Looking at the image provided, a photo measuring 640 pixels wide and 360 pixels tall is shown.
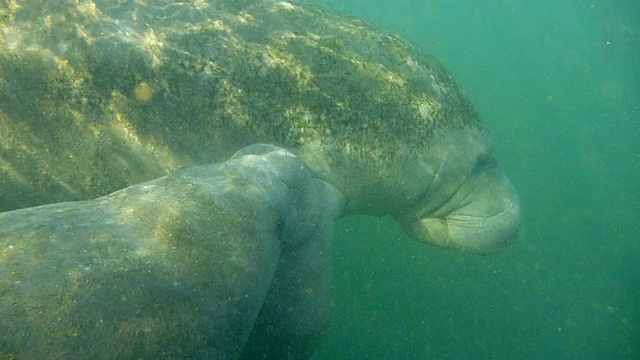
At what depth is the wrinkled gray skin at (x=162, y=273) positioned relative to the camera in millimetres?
2223

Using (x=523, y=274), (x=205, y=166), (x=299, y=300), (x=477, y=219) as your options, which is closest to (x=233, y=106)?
(x=205, y=166)

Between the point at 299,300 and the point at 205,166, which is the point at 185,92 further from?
the point at 299,300

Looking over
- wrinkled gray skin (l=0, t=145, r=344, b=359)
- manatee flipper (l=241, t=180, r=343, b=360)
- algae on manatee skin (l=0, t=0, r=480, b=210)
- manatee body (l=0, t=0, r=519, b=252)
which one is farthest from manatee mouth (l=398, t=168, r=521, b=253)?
wrinkled gray skin (l=0, t=145, r=344, b=359)

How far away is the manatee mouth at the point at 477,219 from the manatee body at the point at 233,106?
2 centimetres

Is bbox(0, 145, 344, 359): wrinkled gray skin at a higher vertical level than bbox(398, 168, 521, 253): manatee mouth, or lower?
higher

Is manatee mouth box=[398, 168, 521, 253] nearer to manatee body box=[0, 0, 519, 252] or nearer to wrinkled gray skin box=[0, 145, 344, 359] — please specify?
manatee body box=[0, 0, 519, 252]

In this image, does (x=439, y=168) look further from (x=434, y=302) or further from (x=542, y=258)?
(x=542, y=258)

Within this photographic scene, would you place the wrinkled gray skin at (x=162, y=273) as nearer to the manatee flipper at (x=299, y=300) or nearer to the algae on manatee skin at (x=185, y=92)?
the manatee flipper at (x=299, y=300)

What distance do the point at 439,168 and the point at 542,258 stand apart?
12898 mm

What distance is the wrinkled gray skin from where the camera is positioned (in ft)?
7.29

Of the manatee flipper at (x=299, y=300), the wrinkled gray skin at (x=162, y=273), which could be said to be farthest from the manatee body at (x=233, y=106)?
the wrinkled gray skin at (x=162, y=273)

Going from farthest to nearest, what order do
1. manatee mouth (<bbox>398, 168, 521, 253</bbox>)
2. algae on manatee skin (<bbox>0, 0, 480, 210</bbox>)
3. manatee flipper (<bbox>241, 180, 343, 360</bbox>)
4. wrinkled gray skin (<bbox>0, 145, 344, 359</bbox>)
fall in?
manatee mouth (<bbox>398, 168, 521, 253</bbox>) < algae on manatee skin (<bbox>0, 0, 480, 210</bbox>) < manatee flipper (<bbox>241, 180, 343, 360</bbox>) < wrinkled gray skin (<bbox>0, 145, 344, 359</bbox>)

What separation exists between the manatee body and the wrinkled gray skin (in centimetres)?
96

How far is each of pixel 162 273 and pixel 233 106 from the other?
2428 millimetres
